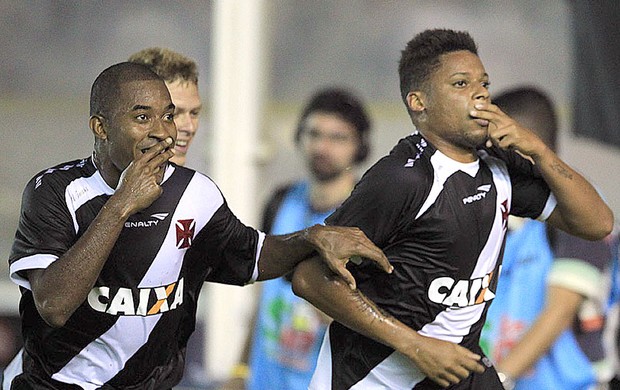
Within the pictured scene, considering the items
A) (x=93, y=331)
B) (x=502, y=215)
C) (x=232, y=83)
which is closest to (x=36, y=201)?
(x=93, y=331)

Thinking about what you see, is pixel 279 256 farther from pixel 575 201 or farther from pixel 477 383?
pixel 575 201

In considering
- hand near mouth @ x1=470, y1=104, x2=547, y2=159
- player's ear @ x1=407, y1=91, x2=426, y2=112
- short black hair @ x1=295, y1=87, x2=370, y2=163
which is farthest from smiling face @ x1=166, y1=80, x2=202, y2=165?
short black hair @ x1=295, y1=87, x2=370, y2=163

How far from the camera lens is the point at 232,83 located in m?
6.89

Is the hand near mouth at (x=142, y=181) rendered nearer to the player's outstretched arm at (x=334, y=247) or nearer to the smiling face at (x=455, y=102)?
the player's outstretched arm at (x=334, y=247)

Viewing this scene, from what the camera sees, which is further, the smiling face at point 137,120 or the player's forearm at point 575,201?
the player's forearm at point 575,201

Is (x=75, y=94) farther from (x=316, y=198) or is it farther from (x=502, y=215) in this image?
(x=502, y=215)

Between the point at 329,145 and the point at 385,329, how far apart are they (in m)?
2.00

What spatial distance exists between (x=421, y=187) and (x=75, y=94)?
158 inches

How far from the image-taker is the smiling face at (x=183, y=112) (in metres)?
4.01

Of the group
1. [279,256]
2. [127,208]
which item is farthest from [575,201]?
[127,208]

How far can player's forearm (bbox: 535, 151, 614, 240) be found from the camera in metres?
3.74

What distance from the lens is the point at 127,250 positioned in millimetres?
3465

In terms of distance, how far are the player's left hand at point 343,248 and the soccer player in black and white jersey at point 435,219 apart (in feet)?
0.46

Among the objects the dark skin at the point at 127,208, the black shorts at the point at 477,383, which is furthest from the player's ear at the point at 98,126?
the black shorts at the point at 477,383
